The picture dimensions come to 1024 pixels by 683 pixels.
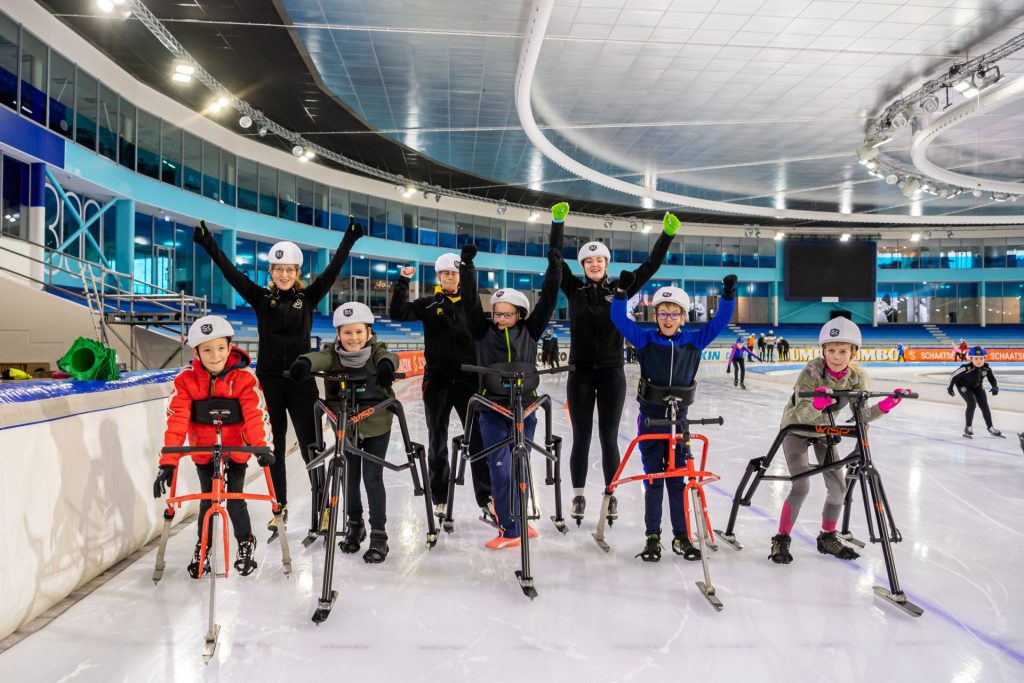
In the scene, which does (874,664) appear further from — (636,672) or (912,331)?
(912,331)

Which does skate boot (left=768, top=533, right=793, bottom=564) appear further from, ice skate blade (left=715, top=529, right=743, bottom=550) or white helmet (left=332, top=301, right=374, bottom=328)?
white helmet (left=332, top=301, right=374, bottom=328)

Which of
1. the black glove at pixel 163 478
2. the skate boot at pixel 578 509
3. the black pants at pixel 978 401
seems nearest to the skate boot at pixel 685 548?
the skate boot at pixel 578 509

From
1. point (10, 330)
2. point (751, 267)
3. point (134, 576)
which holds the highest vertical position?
point (751, 267)

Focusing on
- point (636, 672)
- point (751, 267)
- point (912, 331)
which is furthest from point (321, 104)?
point (912, 331)

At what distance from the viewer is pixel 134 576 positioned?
3.26 meters

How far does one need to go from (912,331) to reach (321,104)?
115ft

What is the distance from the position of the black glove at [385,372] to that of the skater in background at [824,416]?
2.22 metres

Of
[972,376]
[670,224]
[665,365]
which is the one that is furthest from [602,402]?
[972,376]

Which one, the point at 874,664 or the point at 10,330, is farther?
the point at 10,330

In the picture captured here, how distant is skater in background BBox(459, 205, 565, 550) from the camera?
146 inches

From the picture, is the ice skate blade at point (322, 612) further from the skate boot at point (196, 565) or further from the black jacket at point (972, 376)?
the black jacket at point (972, 376)

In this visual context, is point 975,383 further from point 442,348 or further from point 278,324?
point 278,324

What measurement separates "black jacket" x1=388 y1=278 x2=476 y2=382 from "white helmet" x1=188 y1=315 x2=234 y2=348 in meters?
1.12

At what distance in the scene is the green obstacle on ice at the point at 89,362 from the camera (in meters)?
3.63
